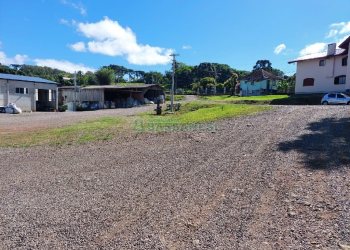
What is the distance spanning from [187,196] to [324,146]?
15.2ft

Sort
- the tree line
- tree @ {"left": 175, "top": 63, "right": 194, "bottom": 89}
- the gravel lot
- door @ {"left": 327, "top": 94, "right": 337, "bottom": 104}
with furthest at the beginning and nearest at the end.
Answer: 1. tree @ {"left": 175, "top": 63, "right": 194, "bottom": 89}
2. the tree line
3. door @ {"left": 327, "top": 94, "right": 337, "bottom": 104}
4. the gravel lot

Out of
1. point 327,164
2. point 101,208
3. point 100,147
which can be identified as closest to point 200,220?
point 101,208

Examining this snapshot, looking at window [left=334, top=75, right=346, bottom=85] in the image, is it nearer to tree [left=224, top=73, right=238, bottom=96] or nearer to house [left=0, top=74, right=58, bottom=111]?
tree [left=224, top=73, right=238, bottom=96]

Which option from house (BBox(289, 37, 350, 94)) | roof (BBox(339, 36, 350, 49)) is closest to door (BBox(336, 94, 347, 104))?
house (BBox(289, 37, 350, 94))

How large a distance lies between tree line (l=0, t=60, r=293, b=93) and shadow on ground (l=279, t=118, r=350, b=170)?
61.2 metres

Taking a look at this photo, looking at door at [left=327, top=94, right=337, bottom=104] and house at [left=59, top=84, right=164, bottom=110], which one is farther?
house at [left=59, top=84, right=164, bottom=110]

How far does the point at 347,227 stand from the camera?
14.2 ft

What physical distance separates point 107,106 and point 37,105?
954cm

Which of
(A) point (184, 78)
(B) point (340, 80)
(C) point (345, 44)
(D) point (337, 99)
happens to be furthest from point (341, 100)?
(A) point (184, 78)

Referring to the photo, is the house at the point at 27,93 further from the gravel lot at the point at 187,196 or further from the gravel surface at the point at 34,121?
the gravel lot at the point at 187,196

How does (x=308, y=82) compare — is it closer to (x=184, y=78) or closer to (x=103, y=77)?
(x=103, y=77)

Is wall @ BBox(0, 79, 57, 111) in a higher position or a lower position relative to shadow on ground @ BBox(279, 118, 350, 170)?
higher

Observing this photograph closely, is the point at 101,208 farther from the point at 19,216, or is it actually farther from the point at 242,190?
the point at 242,190

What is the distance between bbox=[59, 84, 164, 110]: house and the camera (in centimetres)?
4666
